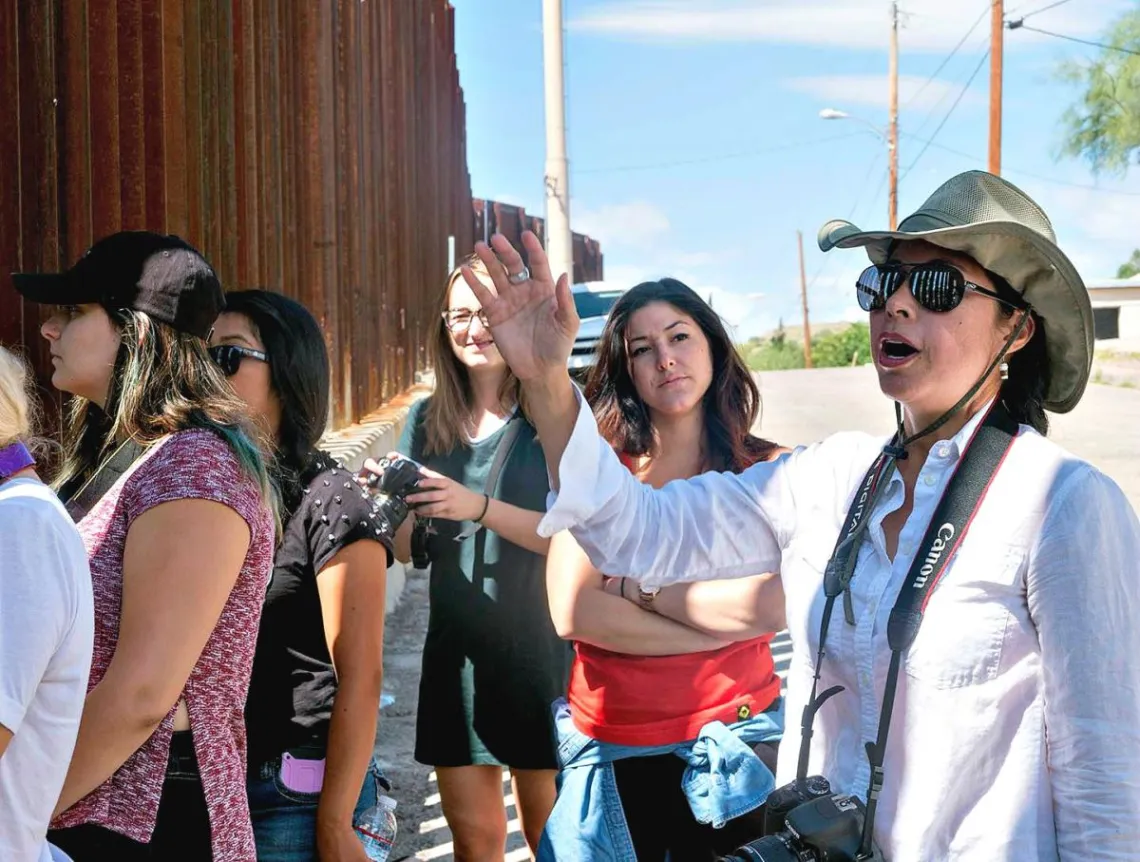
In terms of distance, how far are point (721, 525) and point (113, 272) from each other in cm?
121

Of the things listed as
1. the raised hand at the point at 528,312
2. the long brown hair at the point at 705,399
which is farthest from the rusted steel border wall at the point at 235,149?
the raised hand at the point at 528,312

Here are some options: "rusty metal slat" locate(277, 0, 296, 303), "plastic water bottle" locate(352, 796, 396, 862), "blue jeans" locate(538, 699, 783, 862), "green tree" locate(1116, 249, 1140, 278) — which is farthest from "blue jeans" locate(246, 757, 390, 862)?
"green tree" locate(1116, 249, 1140, 278)

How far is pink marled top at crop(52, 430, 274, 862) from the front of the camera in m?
2.17

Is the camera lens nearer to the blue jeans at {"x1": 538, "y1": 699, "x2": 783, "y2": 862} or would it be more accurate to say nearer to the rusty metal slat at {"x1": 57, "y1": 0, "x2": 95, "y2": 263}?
the blue jeans at {"x1": 538, "y1": 699, "x2": 783, "y2": 862}

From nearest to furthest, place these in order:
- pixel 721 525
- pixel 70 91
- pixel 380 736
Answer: pixel 721 525
pixel 70 91
pixel 380 736

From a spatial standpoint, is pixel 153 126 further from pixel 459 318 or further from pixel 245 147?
pixel 245 147

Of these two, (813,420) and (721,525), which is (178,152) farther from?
(813,420)

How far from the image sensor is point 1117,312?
119 feet

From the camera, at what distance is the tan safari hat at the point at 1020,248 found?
2.01 m

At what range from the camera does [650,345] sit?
3.49m

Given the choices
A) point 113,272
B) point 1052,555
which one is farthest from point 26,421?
point 1052,555

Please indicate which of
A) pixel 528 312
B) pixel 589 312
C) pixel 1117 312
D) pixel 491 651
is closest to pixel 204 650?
pixel 528 312

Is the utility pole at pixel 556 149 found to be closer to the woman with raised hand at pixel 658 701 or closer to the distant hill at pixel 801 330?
the woman with raised hand at pixel 658 701

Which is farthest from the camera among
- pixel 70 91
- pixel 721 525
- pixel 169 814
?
pixel 70 91
